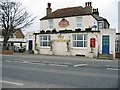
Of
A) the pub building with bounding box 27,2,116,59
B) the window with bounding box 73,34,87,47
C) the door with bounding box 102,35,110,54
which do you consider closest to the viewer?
the door with bounding box 102,35,110,54

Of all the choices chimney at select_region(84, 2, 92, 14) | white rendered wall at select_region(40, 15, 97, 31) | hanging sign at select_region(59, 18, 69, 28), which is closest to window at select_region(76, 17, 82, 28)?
white rendered wall at select_region(40, 15, 97, 31)

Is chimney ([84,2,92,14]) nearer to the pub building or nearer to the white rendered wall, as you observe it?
the pub building

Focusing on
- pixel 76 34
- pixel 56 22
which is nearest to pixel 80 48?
pixel 76 34

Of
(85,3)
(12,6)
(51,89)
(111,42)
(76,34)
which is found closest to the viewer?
(51,89)

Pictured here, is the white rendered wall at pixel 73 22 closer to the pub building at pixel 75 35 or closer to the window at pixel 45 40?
the pub building at pixel 75 35

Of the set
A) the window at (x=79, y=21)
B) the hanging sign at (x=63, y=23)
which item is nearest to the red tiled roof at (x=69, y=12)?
the window at (x=79, y=21)

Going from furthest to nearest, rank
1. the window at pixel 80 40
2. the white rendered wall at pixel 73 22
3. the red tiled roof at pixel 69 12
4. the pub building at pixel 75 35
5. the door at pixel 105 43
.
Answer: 1. the red tiled roof at pixel 69 12
2. the white rendered wall at pixel 73 22
3. the window at pixel 80 40
4. the pub building at pixel 75 35
5. the door at pixel 105 43

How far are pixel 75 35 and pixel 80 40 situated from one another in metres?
1.21

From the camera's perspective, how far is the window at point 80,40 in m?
35.3

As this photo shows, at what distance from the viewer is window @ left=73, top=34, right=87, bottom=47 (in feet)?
116

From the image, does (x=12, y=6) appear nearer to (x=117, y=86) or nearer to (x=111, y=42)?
(x=111, y=42)

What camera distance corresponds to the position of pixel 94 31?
112 feet

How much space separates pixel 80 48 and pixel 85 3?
888 cm

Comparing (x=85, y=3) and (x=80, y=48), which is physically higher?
(x=85, y=3)
